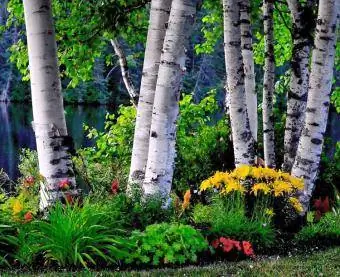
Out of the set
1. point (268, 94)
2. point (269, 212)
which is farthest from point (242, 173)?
point (268, 94)

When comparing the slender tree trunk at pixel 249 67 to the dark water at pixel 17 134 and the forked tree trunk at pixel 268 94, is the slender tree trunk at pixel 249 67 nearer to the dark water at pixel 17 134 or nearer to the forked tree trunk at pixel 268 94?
the forked tree trunk at pixel 268 94

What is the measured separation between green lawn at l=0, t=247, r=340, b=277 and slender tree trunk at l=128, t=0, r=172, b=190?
228 cm

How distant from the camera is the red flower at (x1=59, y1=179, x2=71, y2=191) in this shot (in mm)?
6921

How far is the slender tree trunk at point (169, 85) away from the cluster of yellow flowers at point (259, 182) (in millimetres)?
635

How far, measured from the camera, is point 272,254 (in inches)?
255

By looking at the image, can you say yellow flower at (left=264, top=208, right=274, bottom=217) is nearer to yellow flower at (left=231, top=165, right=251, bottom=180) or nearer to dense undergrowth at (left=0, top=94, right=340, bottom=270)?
dense undergrowth at (left=0, top=94, right=340, bottom=270)

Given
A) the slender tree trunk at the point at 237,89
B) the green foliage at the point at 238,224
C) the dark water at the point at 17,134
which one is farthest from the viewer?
the dark water at the point at 17,134

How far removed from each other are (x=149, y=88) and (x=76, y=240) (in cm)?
273

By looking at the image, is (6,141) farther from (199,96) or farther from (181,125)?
(199,96)

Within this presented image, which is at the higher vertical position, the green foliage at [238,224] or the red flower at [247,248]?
the green foliage at [238,224]

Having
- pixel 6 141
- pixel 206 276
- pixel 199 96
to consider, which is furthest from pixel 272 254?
pixel 199 96

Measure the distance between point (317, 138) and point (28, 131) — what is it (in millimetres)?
32274

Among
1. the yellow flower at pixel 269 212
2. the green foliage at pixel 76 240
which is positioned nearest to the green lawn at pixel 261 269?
the green foliage at pixel 76 240

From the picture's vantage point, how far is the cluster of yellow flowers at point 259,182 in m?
6.84
